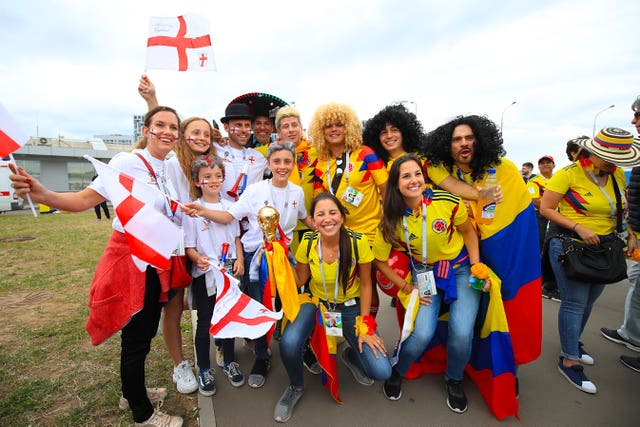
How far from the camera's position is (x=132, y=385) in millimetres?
2312

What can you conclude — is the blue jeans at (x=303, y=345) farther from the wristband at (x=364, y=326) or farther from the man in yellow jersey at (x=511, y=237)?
the man in yellow jersey at (x=511, y=237)

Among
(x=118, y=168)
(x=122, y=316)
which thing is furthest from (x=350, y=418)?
(x=118, y=168)

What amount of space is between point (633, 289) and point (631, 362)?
2.57 feet

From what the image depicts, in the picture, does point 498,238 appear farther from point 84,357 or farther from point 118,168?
point 84,357

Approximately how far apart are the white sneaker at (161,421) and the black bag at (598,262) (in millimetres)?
3559

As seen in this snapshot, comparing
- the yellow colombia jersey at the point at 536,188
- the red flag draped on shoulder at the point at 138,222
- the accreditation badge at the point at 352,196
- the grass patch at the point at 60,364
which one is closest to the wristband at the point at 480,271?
the accreditation badge at the point at 352,196

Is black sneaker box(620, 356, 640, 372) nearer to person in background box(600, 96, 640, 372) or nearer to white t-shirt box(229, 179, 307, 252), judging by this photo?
person in background box(600, 96, 640, 372)

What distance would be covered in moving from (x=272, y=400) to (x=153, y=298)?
1363 millimetres

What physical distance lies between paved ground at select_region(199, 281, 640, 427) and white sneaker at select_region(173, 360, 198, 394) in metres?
0.14

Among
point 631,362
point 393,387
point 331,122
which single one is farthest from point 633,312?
point 331,122

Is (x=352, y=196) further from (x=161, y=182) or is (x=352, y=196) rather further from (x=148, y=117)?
(x=148, y=117)

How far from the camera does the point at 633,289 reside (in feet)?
11.3

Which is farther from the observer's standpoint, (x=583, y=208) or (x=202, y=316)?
(x=583, y=208)

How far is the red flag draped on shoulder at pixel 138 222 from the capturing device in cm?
203
